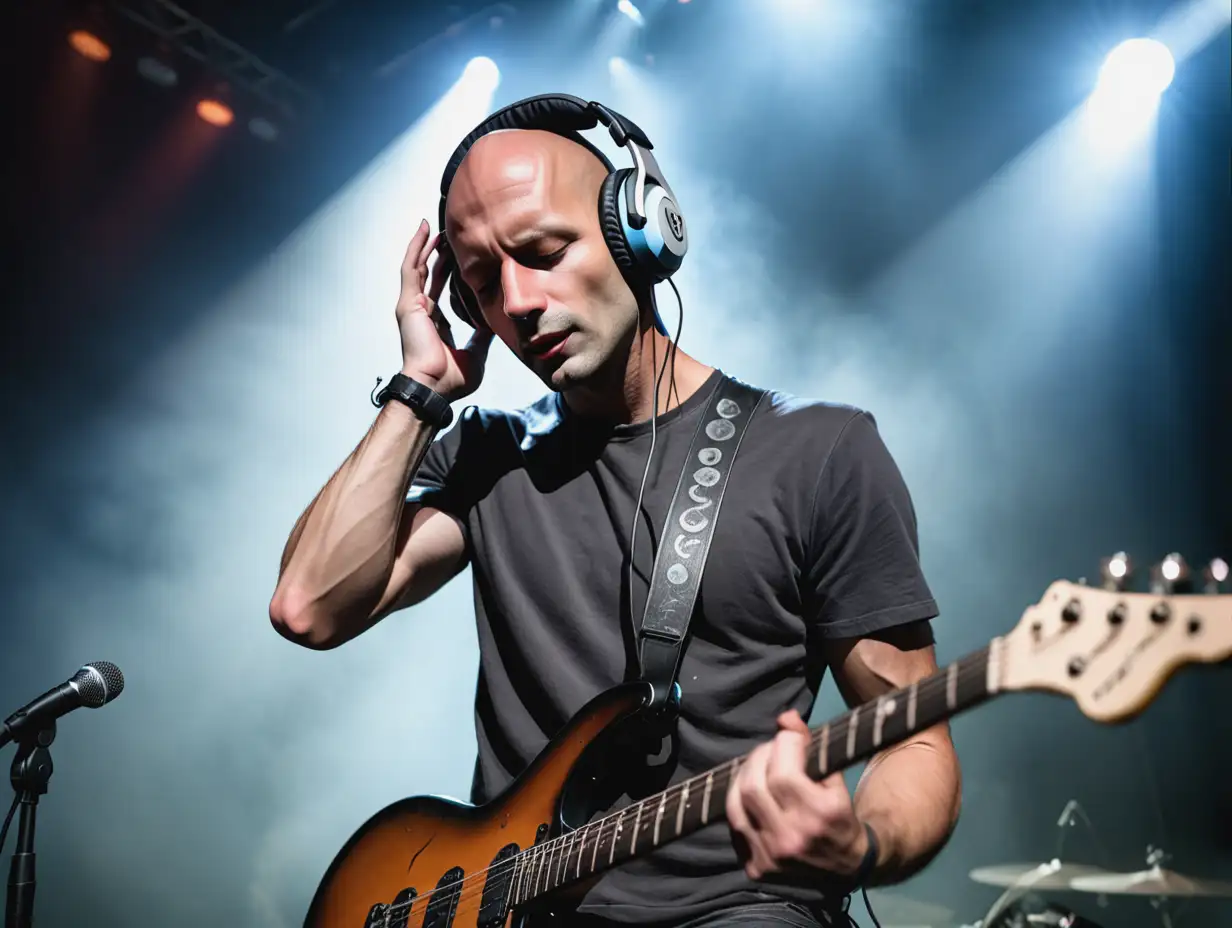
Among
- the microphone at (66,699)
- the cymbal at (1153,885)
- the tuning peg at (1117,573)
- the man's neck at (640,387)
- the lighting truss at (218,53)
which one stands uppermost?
the lighting truss at (218,53)

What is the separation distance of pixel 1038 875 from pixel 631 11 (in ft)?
14.1

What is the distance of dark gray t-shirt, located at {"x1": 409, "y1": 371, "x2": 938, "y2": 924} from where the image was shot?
1.59 metres

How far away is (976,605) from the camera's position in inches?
180

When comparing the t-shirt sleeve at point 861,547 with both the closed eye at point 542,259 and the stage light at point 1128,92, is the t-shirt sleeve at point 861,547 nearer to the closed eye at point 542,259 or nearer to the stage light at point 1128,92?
the closed eye at point 542,259

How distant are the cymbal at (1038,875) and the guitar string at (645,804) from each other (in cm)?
260

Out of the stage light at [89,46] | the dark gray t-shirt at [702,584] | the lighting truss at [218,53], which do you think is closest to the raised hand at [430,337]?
the dark gray t-shirt at [702,584]

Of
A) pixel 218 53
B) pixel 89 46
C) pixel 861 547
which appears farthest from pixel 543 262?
pixel 89 46

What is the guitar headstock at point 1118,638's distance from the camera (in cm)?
91

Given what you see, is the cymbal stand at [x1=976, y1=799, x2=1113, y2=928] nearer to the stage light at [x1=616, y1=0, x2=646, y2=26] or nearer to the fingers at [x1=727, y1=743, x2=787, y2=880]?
the fingers at [x1=727, y1=743, x2=787, y2=880]

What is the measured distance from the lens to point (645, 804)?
1403 mm

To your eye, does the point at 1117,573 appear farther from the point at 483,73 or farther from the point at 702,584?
the point at 483,73

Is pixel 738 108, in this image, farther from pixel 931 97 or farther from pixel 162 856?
pixel 162 856

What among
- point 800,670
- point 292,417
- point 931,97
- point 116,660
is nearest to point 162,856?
point 116,660

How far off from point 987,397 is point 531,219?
3283 mm
